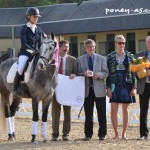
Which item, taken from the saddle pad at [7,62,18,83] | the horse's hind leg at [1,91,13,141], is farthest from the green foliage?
the saddle pad at [7,62,18,83]

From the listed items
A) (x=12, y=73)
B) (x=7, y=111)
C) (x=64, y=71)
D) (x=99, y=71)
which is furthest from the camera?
(x=7, y=111)

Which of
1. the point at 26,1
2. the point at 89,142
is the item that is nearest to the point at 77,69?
the point at 89,142

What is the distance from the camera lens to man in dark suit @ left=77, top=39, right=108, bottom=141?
1030cm

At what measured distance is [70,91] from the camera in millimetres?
10711

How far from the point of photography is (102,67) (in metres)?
10.4

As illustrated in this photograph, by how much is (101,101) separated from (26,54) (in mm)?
1751

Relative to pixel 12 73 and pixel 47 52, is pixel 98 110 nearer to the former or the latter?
pixel 47 52

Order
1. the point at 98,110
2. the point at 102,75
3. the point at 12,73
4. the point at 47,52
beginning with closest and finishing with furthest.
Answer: the point at 47,52
the point at 102,75
the point at 98,110
the point at 12,73

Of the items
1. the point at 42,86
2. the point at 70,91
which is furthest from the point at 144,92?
the point at 42,86

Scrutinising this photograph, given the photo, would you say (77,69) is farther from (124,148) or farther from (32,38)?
(124,148)

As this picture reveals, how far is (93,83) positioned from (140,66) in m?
1.04

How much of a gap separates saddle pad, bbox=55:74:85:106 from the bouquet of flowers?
3.62ft

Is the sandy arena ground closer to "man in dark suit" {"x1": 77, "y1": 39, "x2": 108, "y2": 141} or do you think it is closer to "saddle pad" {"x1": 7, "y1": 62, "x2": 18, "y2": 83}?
"man in dark suit" {"x1": 77, "y1": 39, "x2": 108, "y2": 141}

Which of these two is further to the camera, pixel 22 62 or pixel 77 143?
pixel 22 62
